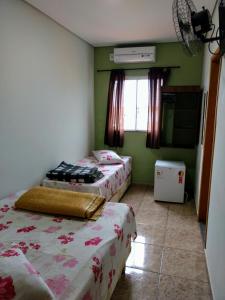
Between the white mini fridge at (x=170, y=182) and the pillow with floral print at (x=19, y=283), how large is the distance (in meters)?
2.98

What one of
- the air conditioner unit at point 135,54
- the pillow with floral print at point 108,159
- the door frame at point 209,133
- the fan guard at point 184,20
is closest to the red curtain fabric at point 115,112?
the air conditioner unit at point 135,54

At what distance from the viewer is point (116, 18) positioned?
3.07 metres

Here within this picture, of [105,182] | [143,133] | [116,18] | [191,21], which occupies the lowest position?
[105,182]

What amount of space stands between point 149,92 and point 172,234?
2472 millimetres

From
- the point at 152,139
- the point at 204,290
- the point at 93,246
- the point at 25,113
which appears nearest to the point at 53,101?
the point at 25,113

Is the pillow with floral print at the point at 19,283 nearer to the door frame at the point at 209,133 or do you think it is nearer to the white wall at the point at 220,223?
the white wall at the point at 220,223

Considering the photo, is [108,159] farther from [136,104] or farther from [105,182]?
[136,104]

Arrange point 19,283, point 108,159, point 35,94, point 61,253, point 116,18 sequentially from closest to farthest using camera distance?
point 19,283, point 61,253, point 35,94, point 116,18, point 108,159

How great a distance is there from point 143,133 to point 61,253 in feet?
10.9

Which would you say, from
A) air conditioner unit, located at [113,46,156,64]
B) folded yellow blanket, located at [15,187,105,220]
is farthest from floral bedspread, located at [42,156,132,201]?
air conditioner unit, located at [113,46,156,64]

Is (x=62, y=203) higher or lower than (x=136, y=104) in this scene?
lower

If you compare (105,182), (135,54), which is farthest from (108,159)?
(135,54)

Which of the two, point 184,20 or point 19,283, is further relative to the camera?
point 184,20

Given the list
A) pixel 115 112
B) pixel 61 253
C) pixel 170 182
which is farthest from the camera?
pixel 115 112
